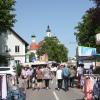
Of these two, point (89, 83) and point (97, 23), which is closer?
point (89, 83)

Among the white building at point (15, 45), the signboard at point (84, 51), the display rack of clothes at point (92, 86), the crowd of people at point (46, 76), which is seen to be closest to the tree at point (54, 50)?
the white building at point (15, 45)

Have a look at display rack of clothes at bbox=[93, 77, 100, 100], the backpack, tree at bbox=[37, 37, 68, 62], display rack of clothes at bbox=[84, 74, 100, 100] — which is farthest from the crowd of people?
tree at bbox=[37, 37, 68, 62]

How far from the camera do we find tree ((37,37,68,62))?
142 m

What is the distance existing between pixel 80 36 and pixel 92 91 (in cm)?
5230

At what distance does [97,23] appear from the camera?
107ft

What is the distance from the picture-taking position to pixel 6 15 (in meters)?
59.6

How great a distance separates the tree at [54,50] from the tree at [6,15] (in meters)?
79.9

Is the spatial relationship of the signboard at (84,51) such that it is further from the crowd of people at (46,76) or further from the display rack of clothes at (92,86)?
the display rack of clothes at (92,86)

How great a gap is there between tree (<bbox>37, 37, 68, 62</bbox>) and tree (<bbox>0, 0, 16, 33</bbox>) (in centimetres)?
7985

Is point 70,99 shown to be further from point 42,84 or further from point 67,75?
point 42,84

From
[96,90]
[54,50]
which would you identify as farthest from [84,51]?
[54,50]

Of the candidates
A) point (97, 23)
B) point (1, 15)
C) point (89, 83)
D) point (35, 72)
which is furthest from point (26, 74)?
point (1, 15)

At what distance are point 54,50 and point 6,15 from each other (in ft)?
277

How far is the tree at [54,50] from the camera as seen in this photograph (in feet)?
466
